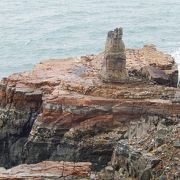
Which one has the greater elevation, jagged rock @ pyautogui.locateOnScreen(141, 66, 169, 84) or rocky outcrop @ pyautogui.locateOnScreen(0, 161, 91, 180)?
jagged rock @ pyautogui.locateOnScreen(141, 66, 169, 84)

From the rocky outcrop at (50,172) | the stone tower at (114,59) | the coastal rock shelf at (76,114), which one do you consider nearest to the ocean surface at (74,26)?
the coastal rock shelf at (76,114)

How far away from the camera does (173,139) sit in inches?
1449

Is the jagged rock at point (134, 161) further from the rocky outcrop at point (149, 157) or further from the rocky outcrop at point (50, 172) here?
the rocky outcrop at point (50, 172)

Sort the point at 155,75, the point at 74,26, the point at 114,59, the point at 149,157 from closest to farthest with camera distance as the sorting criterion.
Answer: the point at 149,157
the point at 114,59
the point at 155,75
the point at 74,26

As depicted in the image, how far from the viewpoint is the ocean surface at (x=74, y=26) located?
297 feet

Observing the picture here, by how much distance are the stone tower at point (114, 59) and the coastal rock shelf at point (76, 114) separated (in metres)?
0.50

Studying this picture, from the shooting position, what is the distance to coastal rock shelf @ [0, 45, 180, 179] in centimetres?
4756

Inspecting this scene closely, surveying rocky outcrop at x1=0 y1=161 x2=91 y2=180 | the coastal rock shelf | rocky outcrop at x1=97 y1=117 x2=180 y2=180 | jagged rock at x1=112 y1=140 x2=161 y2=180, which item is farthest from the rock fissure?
jagged rock at x1=112 y1=140 x2=161 y2=180

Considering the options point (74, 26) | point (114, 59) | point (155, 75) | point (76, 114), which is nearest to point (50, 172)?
point (76, 114)

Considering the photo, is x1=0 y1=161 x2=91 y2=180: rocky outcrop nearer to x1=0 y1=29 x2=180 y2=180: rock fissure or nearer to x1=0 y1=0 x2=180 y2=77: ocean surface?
x1=0 y1=29 x2=180 y2=180: rock fissure

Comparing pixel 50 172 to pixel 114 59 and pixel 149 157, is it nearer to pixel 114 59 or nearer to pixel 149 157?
pixel 149 157

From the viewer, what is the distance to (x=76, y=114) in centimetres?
4847

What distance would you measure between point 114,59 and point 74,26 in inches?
2123

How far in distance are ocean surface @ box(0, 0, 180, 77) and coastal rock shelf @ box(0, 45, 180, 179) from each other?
95.3 feet
